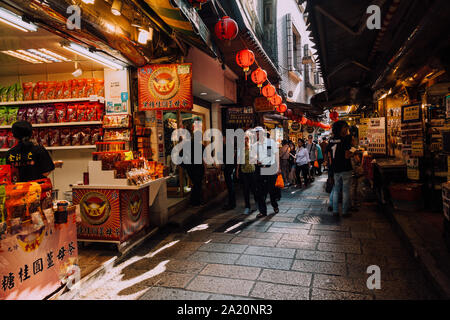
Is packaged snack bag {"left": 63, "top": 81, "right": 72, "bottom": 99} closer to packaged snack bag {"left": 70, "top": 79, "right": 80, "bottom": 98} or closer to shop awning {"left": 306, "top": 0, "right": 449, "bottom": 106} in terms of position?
packaged snack bag {"left": 70, "top": 79, "right": 80, "bottom": 98}

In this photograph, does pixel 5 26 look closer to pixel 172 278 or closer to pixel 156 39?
pixel 156 39

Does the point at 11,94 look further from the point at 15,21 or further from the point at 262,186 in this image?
the point at 262,186

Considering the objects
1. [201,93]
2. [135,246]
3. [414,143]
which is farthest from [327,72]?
[135,246]

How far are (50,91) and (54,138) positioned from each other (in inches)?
42.8

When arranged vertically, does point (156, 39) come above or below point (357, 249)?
above

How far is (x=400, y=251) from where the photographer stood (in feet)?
16.6

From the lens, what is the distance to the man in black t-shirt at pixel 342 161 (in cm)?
727

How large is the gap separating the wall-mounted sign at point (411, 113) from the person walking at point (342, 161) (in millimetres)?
1461

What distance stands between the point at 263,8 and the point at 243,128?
10.4 meters

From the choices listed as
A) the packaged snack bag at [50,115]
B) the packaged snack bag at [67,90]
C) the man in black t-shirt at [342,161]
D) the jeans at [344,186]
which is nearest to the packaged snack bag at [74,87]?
the packaged snack bag at [67,90]

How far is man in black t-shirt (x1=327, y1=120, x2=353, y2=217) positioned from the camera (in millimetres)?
7266

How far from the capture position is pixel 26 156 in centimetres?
436

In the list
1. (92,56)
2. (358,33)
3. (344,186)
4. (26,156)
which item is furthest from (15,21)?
(344,186)

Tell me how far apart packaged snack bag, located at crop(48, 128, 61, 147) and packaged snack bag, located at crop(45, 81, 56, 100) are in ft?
2.50
